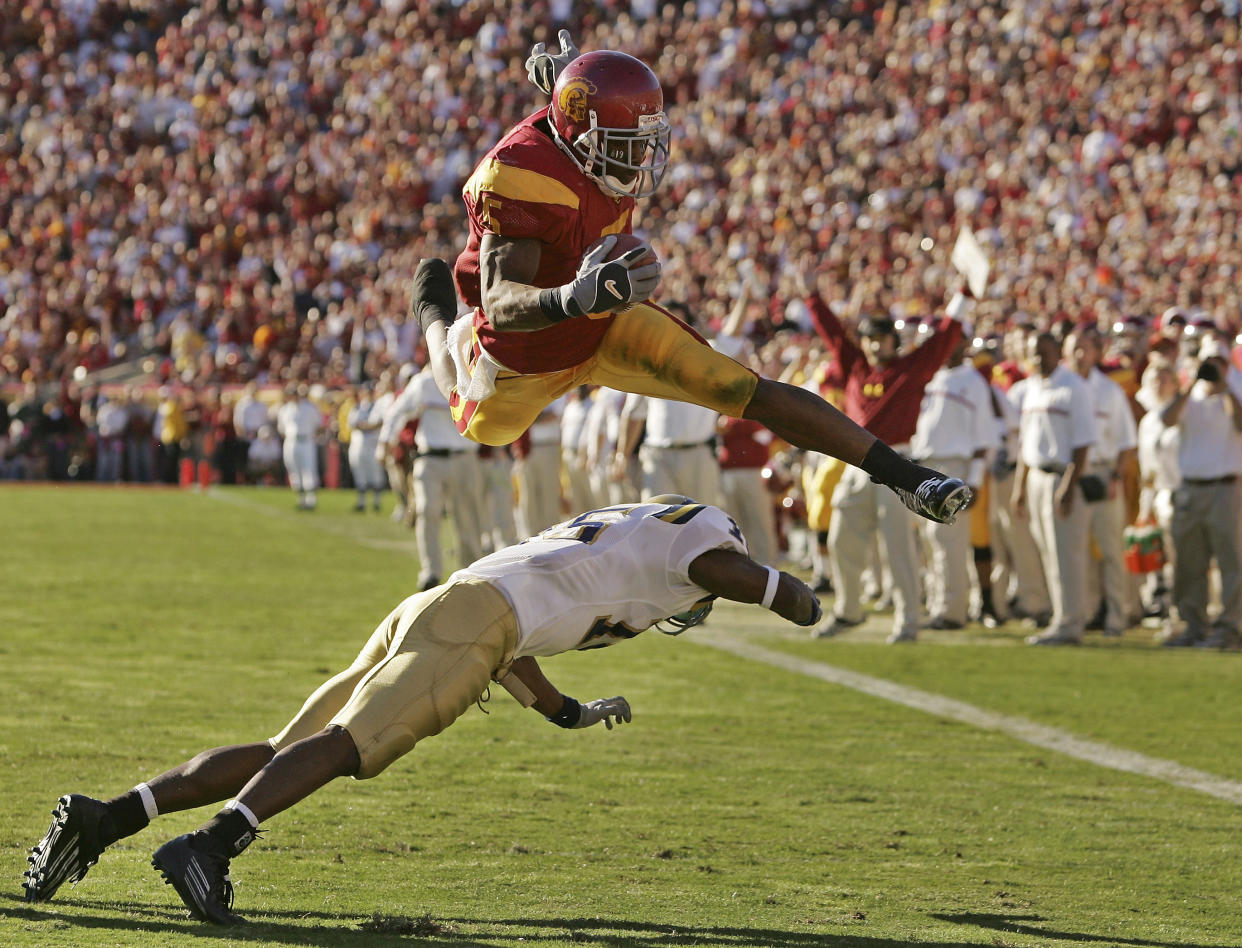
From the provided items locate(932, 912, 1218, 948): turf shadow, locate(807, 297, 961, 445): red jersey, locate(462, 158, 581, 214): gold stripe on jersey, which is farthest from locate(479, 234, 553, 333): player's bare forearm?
locate(807, 297, 961, 445): red jersey

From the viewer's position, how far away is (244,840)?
13.4 feet

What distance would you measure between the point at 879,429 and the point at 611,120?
19.1ft

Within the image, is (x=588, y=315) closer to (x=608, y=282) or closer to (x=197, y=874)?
(x=608, y=282)

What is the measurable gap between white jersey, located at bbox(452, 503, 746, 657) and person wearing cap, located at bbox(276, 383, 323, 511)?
1885cm

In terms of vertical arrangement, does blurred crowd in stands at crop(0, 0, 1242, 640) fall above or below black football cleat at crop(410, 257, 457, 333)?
above

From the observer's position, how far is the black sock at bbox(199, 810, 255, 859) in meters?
4.06

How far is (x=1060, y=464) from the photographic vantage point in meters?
10.9

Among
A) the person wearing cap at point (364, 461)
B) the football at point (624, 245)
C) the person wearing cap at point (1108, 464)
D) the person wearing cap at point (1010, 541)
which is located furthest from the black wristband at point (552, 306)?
the person wearing cap at point (364, 461)

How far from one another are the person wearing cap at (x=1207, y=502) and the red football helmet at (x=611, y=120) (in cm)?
634

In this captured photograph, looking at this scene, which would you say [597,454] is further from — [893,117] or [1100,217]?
[893,117]

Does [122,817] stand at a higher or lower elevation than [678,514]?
lower

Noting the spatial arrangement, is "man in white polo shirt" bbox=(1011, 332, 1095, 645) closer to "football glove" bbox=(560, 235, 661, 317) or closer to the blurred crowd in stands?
"football glove" bbox=(560, 235, 661, 317)

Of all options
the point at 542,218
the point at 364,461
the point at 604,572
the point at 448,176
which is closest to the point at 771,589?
the point at 604,572

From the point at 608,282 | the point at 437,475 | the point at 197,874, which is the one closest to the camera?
the point at 197,874
